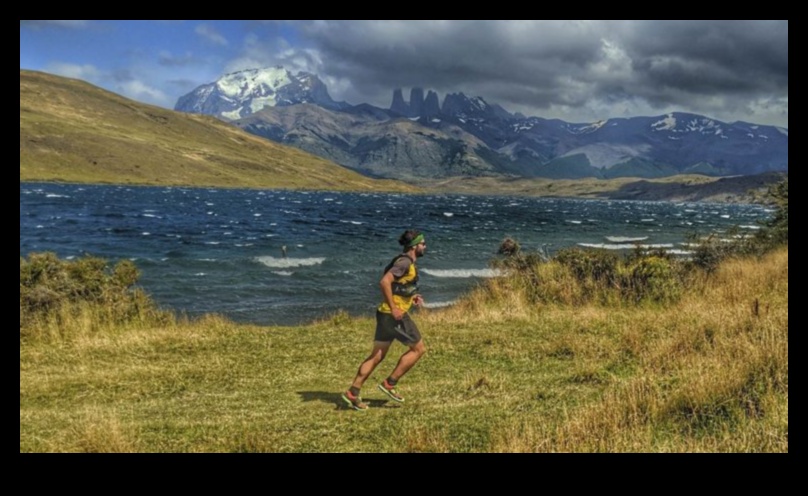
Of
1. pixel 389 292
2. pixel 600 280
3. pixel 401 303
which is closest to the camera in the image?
pixel 389 292

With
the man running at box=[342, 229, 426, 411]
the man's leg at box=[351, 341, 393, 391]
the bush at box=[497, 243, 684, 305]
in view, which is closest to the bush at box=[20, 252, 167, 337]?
the man's leg at box=[351, 341, 393, 391]

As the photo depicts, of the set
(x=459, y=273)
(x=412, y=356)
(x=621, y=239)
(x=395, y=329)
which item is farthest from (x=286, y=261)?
→ (x=621, y=239)

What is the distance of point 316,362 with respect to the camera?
14312 millimetres

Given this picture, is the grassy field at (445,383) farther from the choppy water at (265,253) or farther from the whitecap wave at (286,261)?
the whitecap wave at (286,261)

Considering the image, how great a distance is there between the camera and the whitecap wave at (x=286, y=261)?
4106 cm

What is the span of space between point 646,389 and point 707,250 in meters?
22.1

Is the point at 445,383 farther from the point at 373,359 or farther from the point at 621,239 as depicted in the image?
the point at 621,239

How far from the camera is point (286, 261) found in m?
43.2

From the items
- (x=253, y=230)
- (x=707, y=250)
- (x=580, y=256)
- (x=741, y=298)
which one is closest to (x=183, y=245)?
(x=253, y=230)

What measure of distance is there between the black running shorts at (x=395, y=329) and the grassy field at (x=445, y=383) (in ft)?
4.22

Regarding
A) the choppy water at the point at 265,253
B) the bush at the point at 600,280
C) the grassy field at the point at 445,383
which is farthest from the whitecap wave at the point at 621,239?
the grassy field at the point at 445,383

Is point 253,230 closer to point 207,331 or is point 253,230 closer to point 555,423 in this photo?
point 207,331

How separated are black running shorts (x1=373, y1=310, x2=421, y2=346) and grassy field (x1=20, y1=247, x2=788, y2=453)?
1.29 m

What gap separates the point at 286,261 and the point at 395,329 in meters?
34.7
